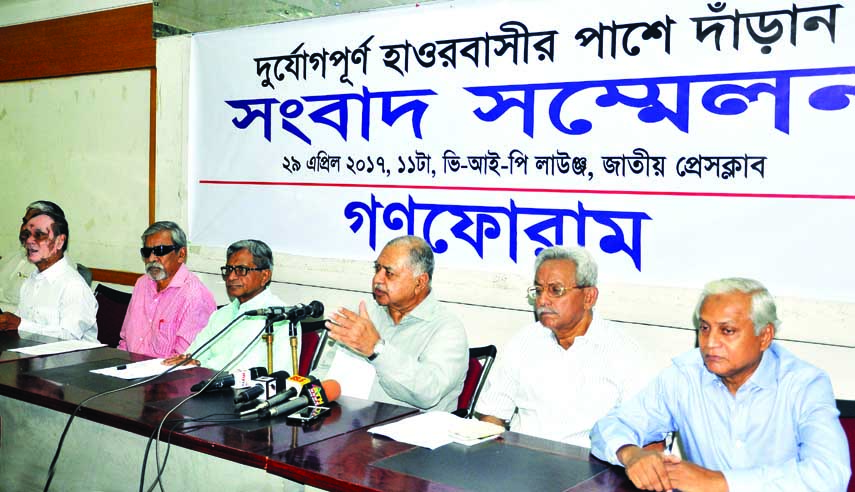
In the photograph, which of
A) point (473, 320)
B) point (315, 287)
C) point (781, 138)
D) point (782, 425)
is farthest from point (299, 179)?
point (782, 425)

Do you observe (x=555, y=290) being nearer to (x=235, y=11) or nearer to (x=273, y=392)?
(x=273, y=392)

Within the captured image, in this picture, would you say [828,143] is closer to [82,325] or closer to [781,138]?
[781,138]

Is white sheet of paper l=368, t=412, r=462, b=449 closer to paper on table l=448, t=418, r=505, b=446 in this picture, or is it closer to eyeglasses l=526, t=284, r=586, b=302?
paper on table l=448, t=418, r=505, b=446

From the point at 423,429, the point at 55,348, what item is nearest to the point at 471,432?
the point at 423,429

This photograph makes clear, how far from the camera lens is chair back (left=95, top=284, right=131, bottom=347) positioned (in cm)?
457

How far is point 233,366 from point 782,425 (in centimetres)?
219

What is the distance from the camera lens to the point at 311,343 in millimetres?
3729

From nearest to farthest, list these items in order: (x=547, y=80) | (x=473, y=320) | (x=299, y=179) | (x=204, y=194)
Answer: (x=547, y=80) → (x=473, y=320) → (x=299, y=179) → (x=204, y=194)

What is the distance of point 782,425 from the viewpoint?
7.56ft

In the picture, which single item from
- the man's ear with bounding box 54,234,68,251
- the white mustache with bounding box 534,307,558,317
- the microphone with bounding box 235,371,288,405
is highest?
the man's ear with bounding box 54,234,68,251

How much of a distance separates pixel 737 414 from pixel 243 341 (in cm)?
207

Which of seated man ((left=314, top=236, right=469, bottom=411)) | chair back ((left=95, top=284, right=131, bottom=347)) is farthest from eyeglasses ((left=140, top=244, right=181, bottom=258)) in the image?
seated man ((left=314, top=236, right=469, bottom=411))

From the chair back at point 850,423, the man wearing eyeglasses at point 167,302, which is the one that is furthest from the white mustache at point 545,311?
the man wearing eyeglasses at point 167,302

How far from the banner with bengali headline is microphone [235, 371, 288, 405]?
1.41 metres
